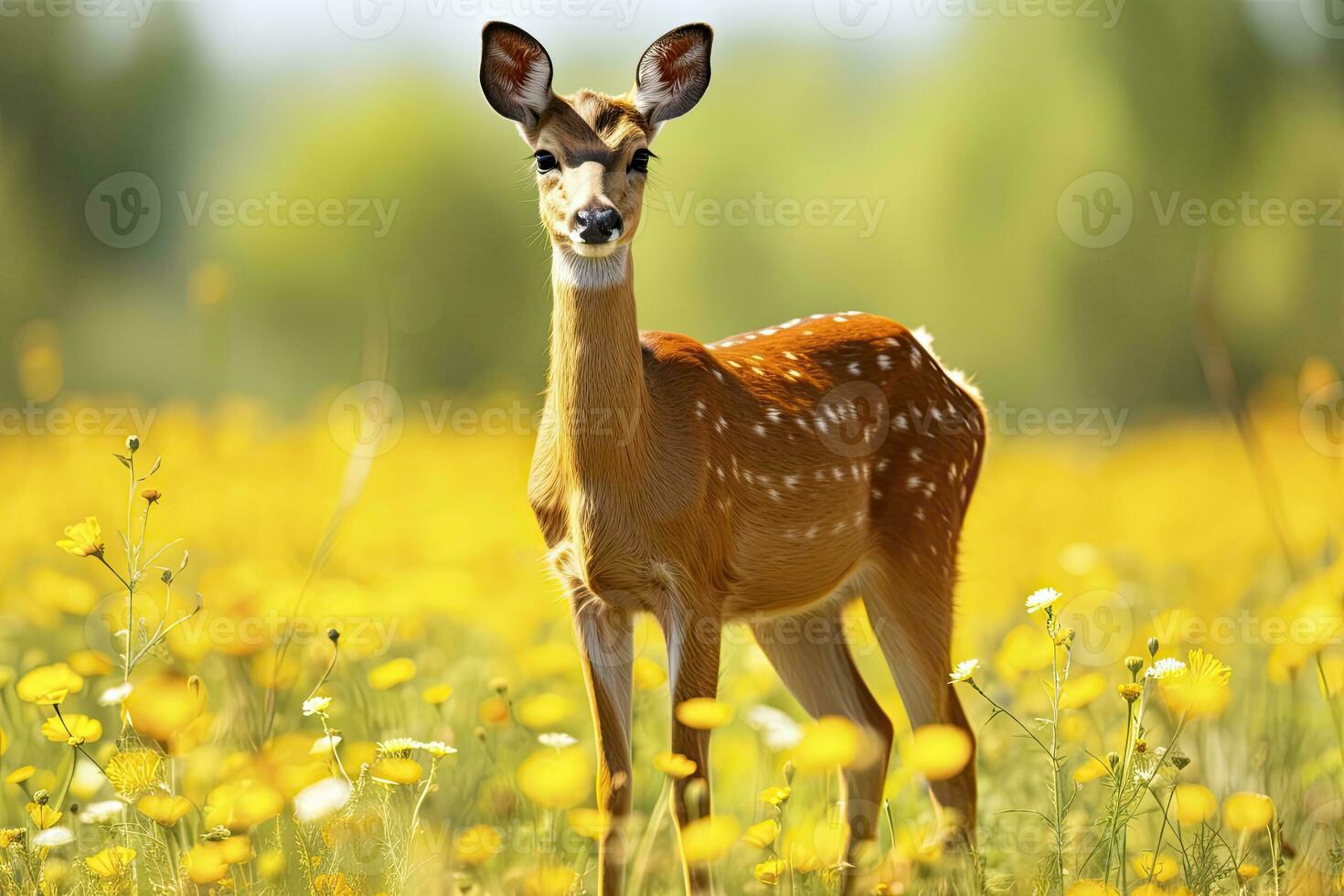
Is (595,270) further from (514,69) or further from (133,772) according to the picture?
(133,772)

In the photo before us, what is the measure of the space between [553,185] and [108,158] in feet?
34.3

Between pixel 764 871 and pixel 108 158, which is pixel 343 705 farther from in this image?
pixel 108 158

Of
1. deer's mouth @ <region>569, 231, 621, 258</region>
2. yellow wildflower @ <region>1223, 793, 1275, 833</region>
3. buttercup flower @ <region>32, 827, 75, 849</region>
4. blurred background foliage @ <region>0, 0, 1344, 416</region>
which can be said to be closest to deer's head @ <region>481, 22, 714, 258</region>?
deer's mouth @ <region>569, 231, 621, 258</region>

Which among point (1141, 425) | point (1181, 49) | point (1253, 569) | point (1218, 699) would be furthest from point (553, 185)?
point (1181, 49)

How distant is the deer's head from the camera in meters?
3.66

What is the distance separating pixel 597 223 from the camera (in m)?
3.49

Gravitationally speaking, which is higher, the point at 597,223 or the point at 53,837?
the point at 597,223

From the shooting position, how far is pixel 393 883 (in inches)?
131

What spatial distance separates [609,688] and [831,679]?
3.48 feet

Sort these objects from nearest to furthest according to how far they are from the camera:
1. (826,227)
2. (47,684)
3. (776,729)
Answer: (47,684) → (776,729) → (826,227)

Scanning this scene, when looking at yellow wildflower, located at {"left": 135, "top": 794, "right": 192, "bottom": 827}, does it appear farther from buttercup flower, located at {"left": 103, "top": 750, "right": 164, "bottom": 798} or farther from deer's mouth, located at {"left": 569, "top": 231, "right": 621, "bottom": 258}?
deer's mouth, located at {"left": 569, "top": 231, "right": 621, "bottom": 258}

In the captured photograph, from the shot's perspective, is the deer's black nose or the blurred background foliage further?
the blurred background foliage

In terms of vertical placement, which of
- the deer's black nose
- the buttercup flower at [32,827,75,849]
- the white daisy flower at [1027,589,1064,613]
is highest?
the deer's black nose

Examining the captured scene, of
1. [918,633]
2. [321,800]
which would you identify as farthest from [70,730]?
[918,633]
